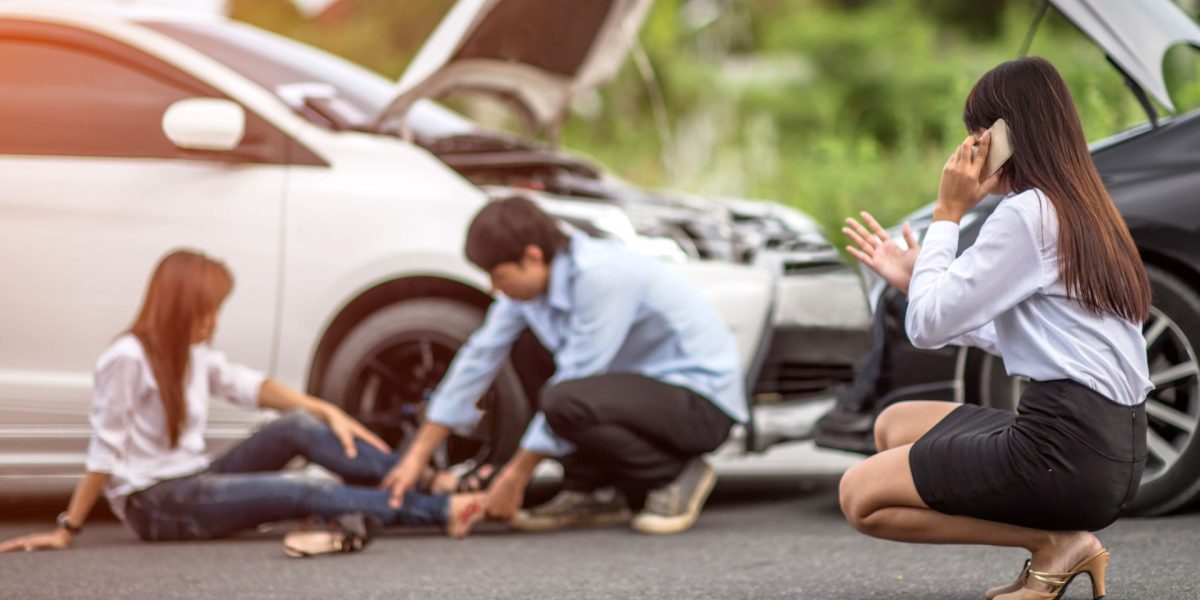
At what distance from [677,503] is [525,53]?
2179mm

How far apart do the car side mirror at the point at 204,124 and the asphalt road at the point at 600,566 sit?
1.35 metres

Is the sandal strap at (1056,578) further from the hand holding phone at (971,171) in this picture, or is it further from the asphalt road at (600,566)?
the hand holding phone at (971,171)

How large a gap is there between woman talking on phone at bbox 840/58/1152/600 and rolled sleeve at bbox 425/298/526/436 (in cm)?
196

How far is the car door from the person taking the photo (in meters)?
5.32

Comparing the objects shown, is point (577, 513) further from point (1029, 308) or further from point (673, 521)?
point (1029, 308)

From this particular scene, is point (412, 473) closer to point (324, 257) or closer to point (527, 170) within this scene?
point (324, 257)

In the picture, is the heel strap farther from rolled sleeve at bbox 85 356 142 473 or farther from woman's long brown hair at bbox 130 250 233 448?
→ rolled sleeve at bbox 85 356 142 473

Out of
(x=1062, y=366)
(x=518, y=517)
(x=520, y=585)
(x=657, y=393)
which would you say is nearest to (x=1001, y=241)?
(x=1062, y=366)

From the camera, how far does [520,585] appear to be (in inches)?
163

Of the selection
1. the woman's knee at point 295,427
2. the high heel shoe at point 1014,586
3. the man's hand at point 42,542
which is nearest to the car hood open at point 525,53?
the woman's knee at point 295,427

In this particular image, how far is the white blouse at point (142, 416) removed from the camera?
475 cm

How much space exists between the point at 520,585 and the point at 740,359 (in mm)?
1616

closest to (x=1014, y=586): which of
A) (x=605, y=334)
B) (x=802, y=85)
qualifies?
(x=605, y=334)

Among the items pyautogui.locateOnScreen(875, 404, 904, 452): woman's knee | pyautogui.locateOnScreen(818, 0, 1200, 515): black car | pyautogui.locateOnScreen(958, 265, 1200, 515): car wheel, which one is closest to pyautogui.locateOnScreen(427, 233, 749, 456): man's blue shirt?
pyautogui.locateOnScreen(818, 0, 1200, 515): black car
